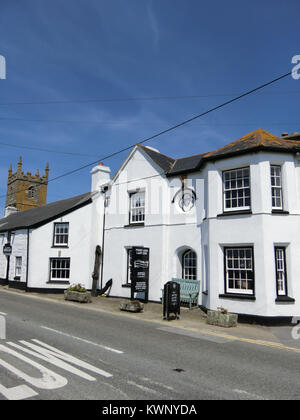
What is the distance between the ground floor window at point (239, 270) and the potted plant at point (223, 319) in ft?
4.37

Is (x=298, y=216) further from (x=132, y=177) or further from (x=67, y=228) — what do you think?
(x=67, y=228)

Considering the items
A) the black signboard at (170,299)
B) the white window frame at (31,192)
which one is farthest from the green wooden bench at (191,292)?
the white window frame at (31,192)

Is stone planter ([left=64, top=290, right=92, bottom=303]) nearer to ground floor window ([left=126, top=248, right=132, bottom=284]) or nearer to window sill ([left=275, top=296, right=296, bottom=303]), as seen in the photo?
ground floor window ([left=126, top=248, right=132, bottom=284])

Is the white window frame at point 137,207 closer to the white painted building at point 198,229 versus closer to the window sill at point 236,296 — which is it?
the white painted building at point 198,229

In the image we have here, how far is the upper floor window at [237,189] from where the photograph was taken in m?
13.0

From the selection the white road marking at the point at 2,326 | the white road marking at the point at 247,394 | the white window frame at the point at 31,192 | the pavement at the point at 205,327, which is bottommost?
the pavement at the point at 205,327

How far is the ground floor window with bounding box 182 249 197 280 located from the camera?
16078mm

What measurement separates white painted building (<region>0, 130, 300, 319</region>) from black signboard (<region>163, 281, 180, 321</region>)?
1.61m

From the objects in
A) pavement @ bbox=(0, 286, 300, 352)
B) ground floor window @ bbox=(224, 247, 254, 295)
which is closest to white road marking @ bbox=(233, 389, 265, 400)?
pavement @ bbox=(0, 286, 300, 352)

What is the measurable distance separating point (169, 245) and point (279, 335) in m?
7.58

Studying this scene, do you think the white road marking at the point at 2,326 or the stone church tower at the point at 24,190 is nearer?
the white road marking at the point at 2,326

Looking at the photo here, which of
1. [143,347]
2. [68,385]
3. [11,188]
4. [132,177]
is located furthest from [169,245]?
[11,188]

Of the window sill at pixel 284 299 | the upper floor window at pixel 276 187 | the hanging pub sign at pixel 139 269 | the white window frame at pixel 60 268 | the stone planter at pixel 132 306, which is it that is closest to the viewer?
the window sill at pixel 284 299

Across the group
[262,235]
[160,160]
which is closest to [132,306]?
[262,235]
